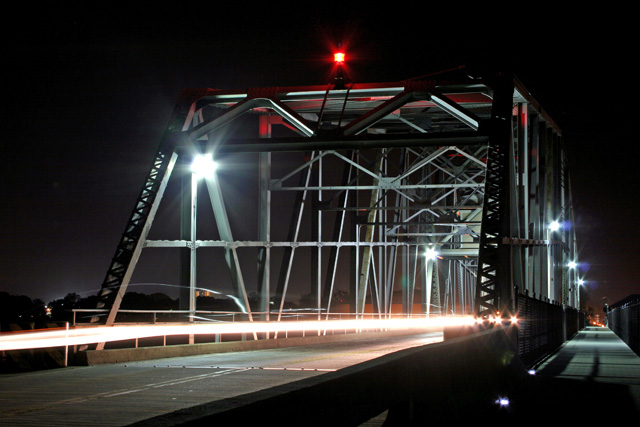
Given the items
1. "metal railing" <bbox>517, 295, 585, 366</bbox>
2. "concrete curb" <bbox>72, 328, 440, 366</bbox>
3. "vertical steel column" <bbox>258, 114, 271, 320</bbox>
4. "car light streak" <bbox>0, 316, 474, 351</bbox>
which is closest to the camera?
"car light streak" <bbox>0, 316, 474, 351</bbox>

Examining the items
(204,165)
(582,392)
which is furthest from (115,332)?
(582,392)

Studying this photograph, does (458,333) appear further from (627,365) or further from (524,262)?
(524,262)

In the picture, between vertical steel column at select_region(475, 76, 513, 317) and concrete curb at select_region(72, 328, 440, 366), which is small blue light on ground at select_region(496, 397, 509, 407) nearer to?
vertical steel column at select_region(475, 76, 513, 317)

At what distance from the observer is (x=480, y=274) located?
70.4ft

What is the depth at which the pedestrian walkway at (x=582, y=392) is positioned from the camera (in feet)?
38.7

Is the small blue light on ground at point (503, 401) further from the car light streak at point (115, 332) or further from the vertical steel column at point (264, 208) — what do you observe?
the vertical steel column at point (264, 208)

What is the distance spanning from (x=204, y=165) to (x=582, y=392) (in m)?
12.6

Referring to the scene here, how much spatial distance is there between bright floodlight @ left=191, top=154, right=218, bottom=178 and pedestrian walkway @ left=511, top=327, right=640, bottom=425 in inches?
384

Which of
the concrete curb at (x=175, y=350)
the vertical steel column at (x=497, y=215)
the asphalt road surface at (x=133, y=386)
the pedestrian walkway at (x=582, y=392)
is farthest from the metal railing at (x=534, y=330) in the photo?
the concrete curb at (x=175, y=350)

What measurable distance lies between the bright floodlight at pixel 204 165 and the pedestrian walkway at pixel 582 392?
975 centimetres

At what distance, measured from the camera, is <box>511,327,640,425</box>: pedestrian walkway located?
11796 millimetres

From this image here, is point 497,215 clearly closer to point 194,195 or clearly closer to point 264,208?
point 194,195

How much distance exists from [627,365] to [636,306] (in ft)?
18.1

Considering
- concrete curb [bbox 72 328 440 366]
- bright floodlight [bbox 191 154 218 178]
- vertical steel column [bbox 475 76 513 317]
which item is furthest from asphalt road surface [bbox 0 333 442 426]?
bright floodlight [bbox 191 154 218 178]
